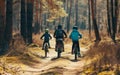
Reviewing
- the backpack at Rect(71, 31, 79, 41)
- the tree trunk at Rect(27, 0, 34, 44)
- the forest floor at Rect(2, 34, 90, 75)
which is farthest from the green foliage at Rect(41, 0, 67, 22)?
the backpack at Rect(71, 31, 79, 41)

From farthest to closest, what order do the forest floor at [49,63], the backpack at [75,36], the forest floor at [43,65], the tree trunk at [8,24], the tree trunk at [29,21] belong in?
the tree trunk at [29,21]
the tree trunk at [8,24]
the backpack at [75,36]
the forest floor at [43,65]
the forest floor at [49,63]

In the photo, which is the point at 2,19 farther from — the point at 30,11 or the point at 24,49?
the point at 30,11

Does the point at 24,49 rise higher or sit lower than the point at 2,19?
lower

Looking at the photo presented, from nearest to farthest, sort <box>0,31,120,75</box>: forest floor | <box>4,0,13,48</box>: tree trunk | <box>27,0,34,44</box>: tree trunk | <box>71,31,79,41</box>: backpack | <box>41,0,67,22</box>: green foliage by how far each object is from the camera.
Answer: <box>0,31,120,75</box>: forest floor
<box>71,31,79,41</box>: backpack
<box>4,0,13,48</box>: tree trunk
<box>41,0,67,22</box>: green foliage
<box>27,0,34,44</box>: tree trunk

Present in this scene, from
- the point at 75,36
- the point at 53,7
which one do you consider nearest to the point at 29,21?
the point at 53,7

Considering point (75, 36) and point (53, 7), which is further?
point (53, 7)

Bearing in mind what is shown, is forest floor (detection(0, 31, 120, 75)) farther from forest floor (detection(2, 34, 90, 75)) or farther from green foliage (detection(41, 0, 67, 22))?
green foliage (detection(41, 0, 67, 22))

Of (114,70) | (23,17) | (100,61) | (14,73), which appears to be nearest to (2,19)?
(23,17)

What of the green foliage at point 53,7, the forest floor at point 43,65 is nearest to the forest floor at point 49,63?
the forest floor at point 43,65

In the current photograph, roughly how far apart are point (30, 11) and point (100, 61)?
16267mm

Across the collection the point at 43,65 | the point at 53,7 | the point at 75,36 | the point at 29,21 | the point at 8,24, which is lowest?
the point at 43,65

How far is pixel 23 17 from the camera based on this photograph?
2519 cm

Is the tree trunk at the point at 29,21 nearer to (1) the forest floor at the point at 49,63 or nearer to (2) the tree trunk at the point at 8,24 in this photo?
(1) the forest floor at the point at 49,63

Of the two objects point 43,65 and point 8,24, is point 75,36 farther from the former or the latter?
point 8,24
